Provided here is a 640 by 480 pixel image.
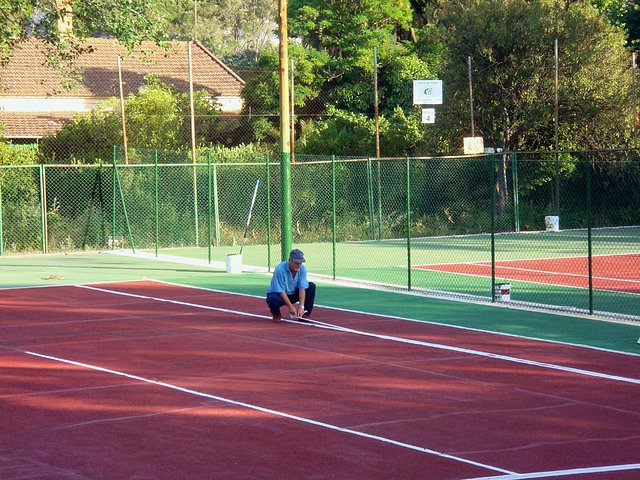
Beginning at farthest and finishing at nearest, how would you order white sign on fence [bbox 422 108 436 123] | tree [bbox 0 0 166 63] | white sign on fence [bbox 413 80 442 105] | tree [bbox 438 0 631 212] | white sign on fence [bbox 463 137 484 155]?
tree [bbox 438 0 631 212]
white sign on fence [bbox 413 80 442 105]
white sign on fence [bbox 422 108 436 123]
white sign on fence [bbox 463 137 484 155]
tree [bbox 0 0 166 63]

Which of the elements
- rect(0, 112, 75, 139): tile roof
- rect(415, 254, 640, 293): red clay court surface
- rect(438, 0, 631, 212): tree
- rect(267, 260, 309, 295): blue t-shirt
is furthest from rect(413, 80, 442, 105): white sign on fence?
rect(267, 260, 309, 295): blue t-shirt

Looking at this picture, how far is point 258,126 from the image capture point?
47.7 m

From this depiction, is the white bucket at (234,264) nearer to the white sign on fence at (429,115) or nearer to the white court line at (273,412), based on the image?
the white court line at (273,412)

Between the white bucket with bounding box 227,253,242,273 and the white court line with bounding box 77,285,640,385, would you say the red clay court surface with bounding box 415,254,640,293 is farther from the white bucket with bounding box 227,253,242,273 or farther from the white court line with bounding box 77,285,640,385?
the white court line with bounding box 77,285,640,385

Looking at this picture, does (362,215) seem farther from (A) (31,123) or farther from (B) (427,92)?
(A) (31,123)

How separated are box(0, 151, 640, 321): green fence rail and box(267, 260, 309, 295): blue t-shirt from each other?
20.2 feet

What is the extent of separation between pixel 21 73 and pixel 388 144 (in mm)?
20117

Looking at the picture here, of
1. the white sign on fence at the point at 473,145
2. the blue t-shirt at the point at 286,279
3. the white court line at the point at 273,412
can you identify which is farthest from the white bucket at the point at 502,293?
the white sign on fence at the point at 473,145

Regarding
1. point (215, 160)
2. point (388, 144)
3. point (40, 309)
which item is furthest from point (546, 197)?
point (40, 309)

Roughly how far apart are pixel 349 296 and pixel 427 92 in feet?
55.5

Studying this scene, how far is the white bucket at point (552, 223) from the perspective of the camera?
3725 cm

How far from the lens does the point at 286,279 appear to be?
58.9 feet

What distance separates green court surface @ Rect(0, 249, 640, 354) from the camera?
17.2 metres

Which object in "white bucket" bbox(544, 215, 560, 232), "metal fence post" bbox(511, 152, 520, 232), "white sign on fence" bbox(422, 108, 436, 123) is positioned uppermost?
"white sign on fence" bbox(422, 108, 436, 123)
